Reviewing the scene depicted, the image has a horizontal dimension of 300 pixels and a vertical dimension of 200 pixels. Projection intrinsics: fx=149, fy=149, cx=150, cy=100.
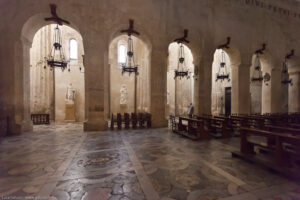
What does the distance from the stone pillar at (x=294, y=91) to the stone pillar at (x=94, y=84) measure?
14430 millimetres

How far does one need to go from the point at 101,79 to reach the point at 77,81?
25.3 ft

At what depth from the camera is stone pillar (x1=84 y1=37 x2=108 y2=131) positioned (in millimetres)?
7645

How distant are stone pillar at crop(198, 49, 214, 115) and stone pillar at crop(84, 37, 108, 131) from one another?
5.99 metres

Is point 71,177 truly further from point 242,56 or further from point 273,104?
point 273,104

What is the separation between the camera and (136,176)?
9.49ft

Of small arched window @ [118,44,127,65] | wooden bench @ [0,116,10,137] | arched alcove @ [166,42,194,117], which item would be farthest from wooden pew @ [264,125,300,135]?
small arched window @ [118,44,127,65]

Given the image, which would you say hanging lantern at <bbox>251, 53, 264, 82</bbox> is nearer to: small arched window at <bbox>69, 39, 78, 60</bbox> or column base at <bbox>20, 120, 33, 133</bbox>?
column base at <bbox>20, 120, 33, 133</bbox>

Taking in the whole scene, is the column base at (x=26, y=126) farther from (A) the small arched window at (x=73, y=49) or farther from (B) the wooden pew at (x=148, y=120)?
(A) the small arched window at (x=73, y=49)

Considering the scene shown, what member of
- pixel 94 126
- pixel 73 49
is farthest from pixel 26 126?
pixel 73 49

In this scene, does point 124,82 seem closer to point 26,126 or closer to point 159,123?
point 159,123

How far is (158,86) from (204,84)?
3179 millimetres

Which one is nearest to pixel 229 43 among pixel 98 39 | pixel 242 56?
pixel 242 56

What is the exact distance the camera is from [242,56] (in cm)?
1040

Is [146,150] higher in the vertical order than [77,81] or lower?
lower
